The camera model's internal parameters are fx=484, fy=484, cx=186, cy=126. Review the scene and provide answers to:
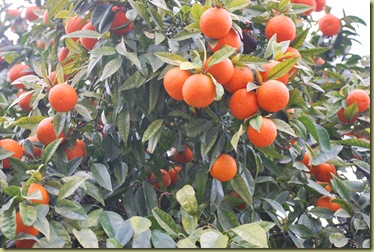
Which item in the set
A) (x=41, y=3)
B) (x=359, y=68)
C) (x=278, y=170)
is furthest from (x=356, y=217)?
(x=41, y=3)

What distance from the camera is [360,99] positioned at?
2.05 meters

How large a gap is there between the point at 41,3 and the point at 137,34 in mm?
1226

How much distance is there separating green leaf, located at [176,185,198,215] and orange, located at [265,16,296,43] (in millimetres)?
580

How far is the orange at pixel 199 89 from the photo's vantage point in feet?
4.25

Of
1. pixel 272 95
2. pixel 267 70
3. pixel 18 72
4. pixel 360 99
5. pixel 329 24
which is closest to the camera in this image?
pixel 272 95

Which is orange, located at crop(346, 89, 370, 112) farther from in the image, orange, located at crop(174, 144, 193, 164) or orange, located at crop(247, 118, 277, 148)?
orange, located at crop(247, 118, 277, 148)

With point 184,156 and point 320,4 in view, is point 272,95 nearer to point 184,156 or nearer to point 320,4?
point 184,156

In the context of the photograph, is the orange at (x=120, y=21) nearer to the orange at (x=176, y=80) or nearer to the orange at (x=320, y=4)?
the orange at (x=176, y=80)

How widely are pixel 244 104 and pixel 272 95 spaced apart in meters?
0.08

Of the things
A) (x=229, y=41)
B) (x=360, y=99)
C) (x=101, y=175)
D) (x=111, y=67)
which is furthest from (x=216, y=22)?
(x=360, y=99)

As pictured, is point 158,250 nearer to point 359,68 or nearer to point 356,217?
point 356,217

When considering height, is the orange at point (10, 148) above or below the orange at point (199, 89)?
below

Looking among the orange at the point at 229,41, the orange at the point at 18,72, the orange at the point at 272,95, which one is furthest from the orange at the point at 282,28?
the orange at the point at 18,72

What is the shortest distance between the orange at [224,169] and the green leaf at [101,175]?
0.32m
